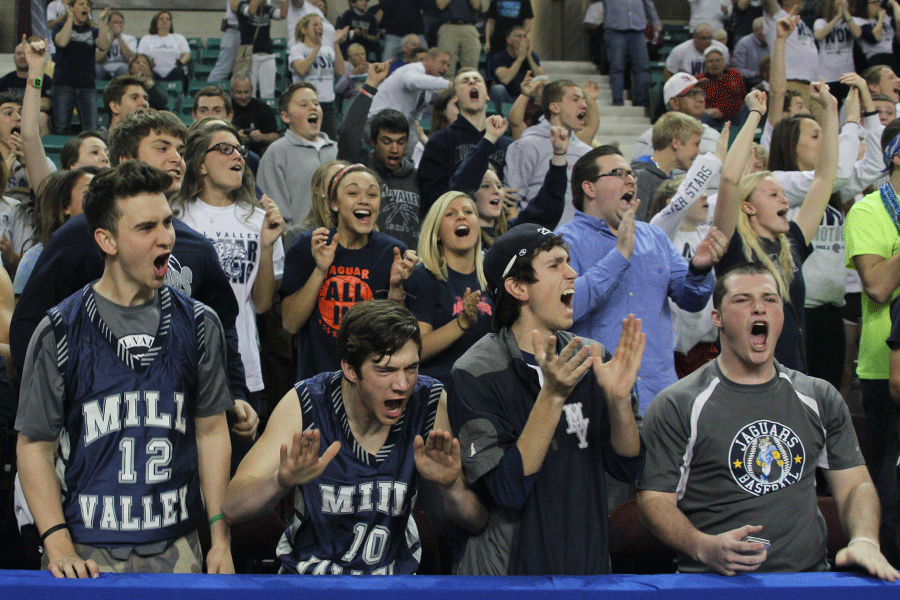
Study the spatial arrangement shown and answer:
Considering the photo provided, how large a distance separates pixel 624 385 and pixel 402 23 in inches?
347

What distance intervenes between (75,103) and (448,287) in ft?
20.4

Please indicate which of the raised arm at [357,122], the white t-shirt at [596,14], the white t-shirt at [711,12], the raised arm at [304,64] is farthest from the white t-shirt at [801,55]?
the raised arm at [357,122]

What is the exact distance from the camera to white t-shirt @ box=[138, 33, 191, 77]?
37.6 feet

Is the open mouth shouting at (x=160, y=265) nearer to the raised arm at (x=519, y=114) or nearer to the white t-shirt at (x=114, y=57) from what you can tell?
the raised arm at (x=519, y=114)

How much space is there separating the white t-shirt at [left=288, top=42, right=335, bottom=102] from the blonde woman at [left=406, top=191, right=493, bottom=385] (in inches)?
192

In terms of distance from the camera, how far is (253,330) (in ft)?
14.5

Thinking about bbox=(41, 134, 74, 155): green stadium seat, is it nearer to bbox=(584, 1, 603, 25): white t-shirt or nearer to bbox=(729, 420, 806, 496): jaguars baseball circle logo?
bbox=(584, 1, 603, 25): white t-shirt

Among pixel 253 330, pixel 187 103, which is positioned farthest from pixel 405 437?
pixel 187 103

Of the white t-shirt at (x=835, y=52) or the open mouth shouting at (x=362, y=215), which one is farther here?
the white t-shirt at (x=835, y=52)

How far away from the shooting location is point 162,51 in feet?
37.7

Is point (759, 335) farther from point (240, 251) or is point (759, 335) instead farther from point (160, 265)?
point (240, 251)

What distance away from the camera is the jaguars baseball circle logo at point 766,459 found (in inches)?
115

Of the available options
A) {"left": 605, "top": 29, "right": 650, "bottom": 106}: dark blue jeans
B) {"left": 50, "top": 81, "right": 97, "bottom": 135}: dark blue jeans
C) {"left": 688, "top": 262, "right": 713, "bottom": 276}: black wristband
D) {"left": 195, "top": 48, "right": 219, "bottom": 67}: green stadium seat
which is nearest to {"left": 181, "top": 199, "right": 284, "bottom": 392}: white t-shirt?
{"left": 688, "top": 262, "right": 713, "bottom": 276}: black wristband

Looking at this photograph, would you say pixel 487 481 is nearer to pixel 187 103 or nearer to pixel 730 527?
pixel 730 527
